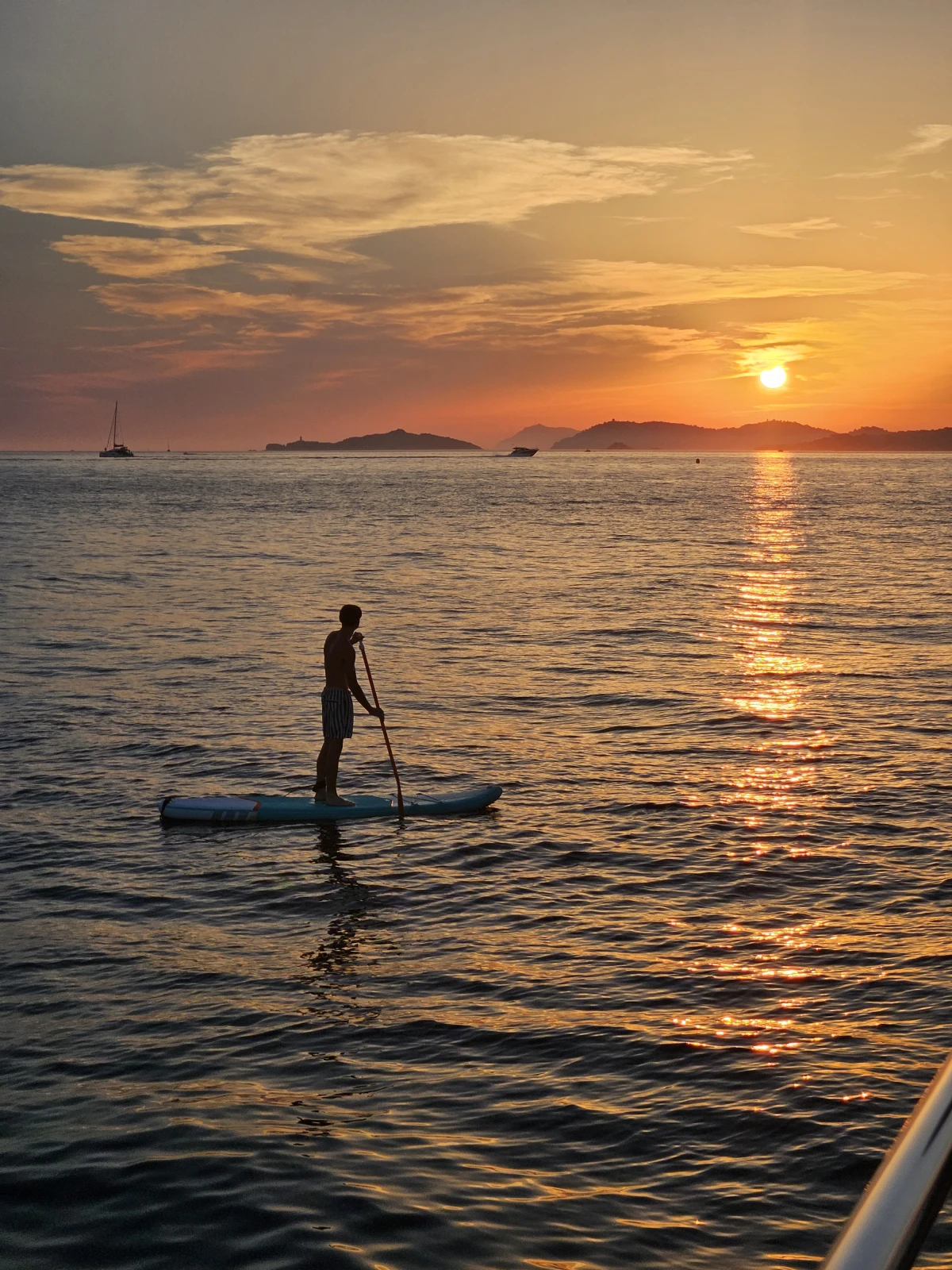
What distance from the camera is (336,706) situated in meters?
15.9

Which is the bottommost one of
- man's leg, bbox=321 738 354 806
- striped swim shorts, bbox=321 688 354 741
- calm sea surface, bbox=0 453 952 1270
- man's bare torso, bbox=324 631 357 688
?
calm sea surface, bbox=0 453 952 1270

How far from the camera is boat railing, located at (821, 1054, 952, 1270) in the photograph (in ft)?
3.62

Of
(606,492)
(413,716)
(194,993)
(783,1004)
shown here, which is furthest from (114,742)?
(606,492)

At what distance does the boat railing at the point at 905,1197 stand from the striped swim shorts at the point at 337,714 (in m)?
14.6

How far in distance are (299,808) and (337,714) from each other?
1.28m

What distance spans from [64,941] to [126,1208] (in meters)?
4.65

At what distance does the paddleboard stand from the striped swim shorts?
88cm

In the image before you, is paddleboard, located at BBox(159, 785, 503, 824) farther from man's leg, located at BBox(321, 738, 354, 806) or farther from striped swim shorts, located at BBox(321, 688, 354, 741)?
striped swim shorts, located at BBox(321, 688, 354, 741)

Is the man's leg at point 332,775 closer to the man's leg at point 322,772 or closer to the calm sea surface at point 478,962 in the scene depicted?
the man's leg at point 322,772

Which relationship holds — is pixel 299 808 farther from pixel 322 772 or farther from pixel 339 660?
pixel 339 660

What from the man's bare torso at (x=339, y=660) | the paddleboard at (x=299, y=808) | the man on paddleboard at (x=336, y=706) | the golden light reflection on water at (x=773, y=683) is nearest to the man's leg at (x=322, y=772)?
the man on paddleboard at (x=336, y=706)

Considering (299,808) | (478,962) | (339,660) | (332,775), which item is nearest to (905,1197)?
(478,962)

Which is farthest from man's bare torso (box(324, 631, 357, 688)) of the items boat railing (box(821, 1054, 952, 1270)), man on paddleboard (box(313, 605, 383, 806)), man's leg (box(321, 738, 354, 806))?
boat railing (box(821, 1054, 952, 1270))

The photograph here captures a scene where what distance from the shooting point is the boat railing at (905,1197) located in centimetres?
110
